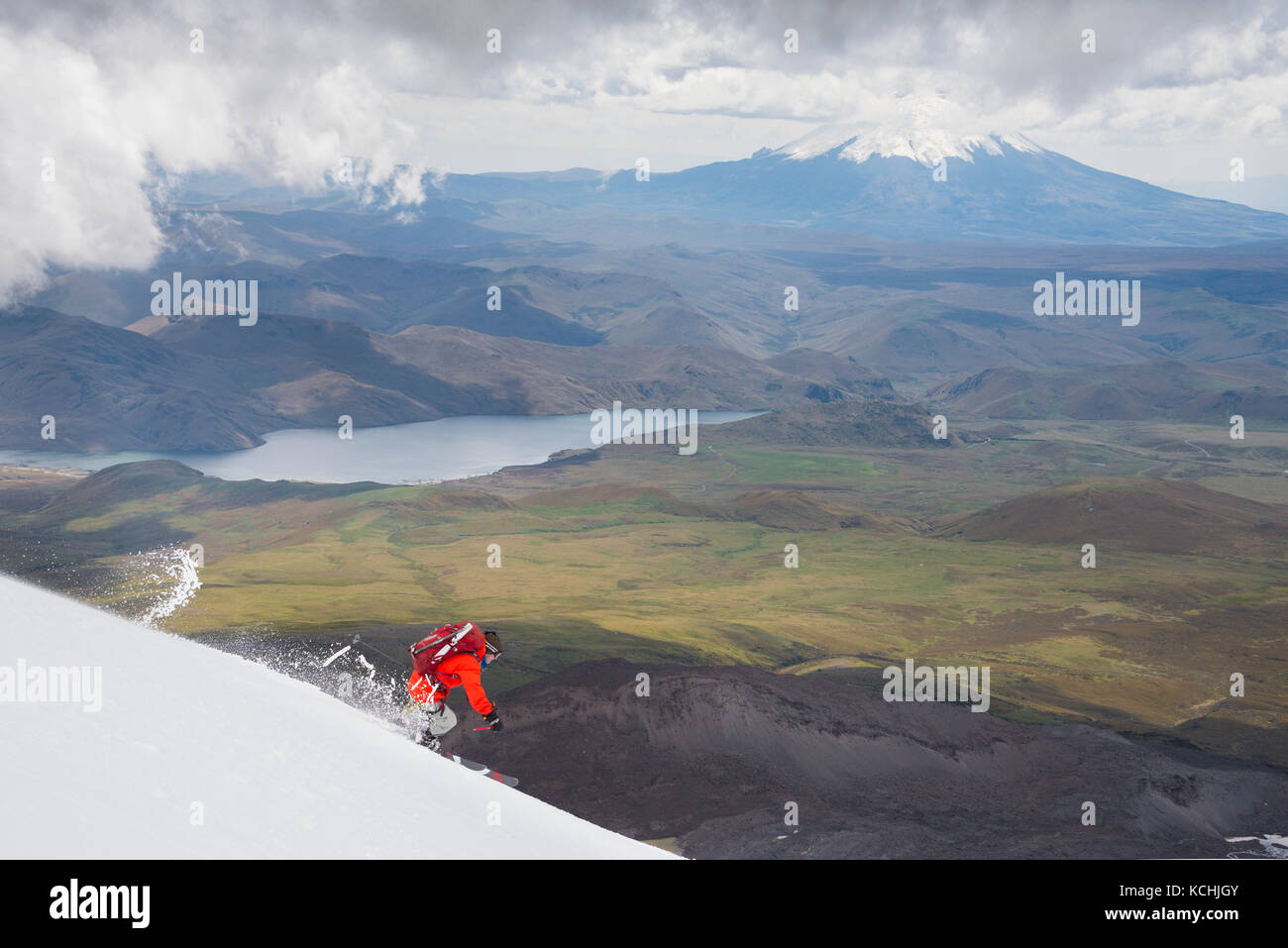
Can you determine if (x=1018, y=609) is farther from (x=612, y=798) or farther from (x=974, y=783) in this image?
(x=612, y=798)

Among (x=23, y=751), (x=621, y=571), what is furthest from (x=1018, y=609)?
(x=23, y=751)

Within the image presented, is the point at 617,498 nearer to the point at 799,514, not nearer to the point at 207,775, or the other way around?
the point at 799,514

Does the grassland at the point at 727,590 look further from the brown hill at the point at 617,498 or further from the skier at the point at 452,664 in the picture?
the skier at the point at 452,664

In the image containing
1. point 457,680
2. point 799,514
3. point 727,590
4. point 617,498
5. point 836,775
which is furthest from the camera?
point 617,498

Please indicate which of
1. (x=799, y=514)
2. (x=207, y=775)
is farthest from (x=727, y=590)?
(x=207, y=775)

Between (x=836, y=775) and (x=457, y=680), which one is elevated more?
(x=457, y=680)

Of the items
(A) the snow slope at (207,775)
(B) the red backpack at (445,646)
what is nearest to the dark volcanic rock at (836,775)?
(B) the red backpack at (445,646)
